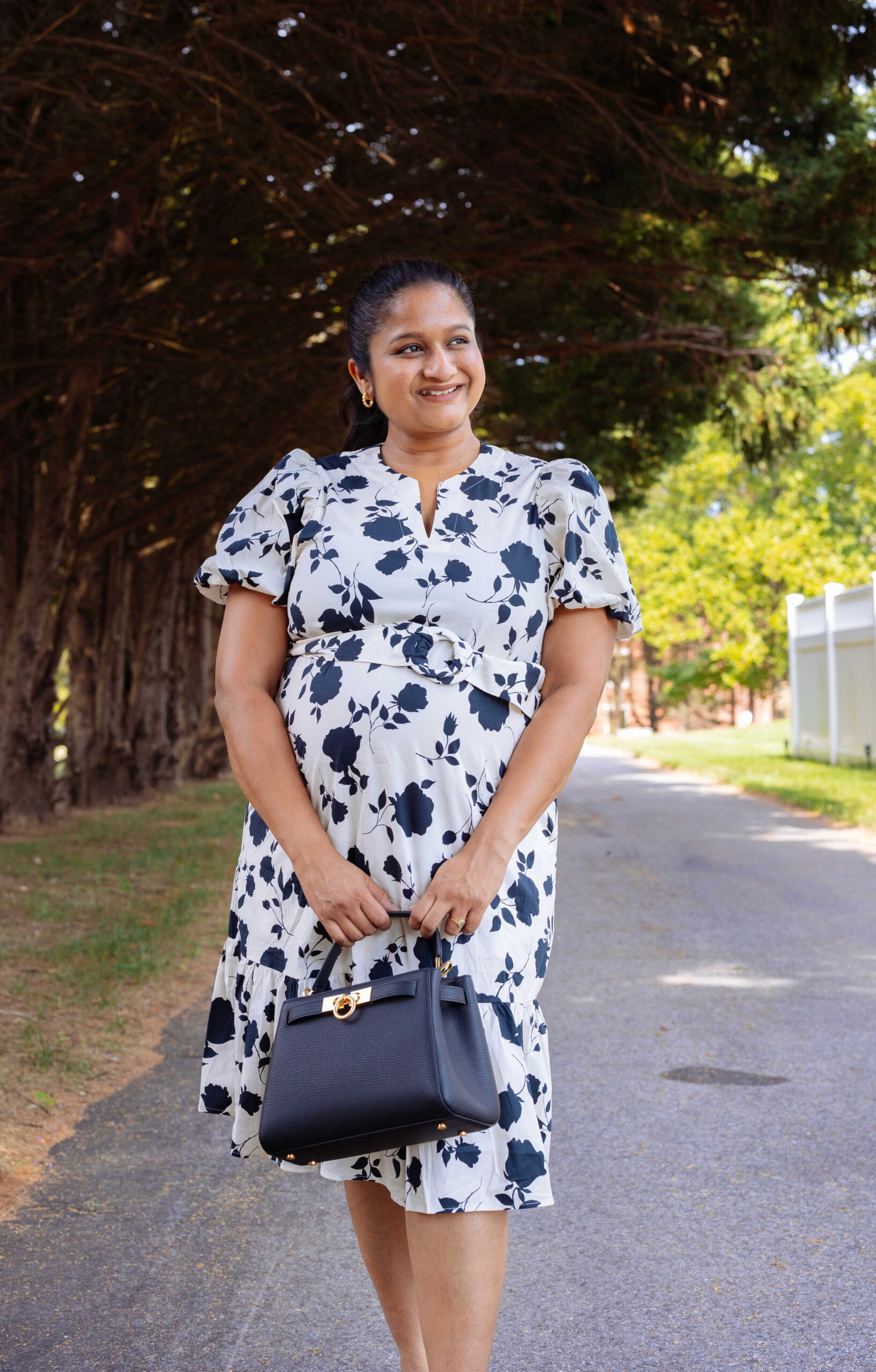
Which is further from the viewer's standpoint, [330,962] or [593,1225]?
[593,1225]

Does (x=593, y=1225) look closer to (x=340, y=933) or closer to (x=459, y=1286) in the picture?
(x=459, y=1286)

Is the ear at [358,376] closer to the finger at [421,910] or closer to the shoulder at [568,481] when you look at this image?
the shoulder at [568,481]

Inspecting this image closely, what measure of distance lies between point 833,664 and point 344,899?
17034mm

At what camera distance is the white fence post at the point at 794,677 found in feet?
66.9

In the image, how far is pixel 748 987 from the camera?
6234 millimetres

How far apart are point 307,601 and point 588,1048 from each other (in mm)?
3452

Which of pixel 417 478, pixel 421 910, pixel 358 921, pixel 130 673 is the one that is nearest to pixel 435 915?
pixel 421 910

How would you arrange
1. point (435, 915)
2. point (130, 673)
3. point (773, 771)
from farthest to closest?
point (773, 771) < point (130, 673) < point (435, 915)

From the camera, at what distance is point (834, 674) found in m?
18.2

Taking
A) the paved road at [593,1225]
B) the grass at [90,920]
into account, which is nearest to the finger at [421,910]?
the paved road at [593,1225]

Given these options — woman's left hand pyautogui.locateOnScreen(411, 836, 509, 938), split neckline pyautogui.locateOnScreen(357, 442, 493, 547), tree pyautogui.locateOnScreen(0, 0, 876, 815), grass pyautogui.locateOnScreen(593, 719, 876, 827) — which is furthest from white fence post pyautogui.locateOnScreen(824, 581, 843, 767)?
woman's left hand pyautogui.locateOnScreen(411, 836, 509, 938)

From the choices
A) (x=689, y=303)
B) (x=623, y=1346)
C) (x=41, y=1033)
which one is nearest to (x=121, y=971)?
(x=41, y=1033)

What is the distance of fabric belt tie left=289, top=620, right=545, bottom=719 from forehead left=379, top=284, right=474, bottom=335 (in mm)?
599

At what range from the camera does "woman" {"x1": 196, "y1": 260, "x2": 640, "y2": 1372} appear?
2.16 meters
